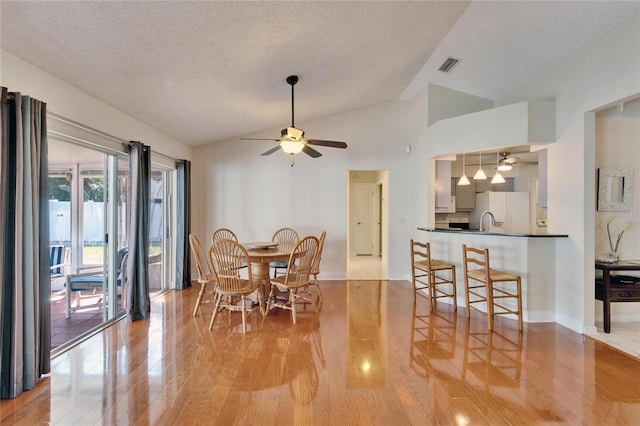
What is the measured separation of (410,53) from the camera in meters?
3.91

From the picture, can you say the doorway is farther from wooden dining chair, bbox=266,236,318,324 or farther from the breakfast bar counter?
the breakfast bar counter

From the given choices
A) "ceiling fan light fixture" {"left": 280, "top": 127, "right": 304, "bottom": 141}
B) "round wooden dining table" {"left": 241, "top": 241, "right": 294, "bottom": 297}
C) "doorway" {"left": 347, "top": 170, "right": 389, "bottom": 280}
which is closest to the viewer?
"ceiling fan light fixture" {"left": 280, "top": 127, "right": 304, "bottom": 141}

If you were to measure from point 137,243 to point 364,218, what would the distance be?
20.8ft

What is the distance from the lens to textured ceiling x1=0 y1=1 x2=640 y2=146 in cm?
220

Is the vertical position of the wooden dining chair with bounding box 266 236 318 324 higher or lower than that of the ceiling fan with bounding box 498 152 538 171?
lower

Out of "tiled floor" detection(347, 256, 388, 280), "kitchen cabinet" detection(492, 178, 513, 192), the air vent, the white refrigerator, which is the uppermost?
the air vent

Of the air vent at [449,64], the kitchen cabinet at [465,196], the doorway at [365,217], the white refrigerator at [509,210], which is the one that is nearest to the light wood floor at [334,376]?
the white refrigerator at [509,210]

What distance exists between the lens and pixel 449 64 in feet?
14.1

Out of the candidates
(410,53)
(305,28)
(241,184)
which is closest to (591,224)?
(410,53)

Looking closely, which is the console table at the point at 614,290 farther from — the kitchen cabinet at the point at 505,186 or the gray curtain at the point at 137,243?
the gray curtain at the point at 137,243

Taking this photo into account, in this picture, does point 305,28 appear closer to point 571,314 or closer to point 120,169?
point 120,169

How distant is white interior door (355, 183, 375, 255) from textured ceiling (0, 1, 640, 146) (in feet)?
13.8

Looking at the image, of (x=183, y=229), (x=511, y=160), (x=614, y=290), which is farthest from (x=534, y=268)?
(x=183, y=229)

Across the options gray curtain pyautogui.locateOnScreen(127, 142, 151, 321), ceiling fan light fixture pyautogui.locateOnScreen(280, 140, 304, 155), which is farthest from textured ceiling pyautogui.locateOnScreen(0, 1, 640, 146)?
ceiling fan light fixture pyautogui.locateOnScreen(280, 140, 304, 155)
